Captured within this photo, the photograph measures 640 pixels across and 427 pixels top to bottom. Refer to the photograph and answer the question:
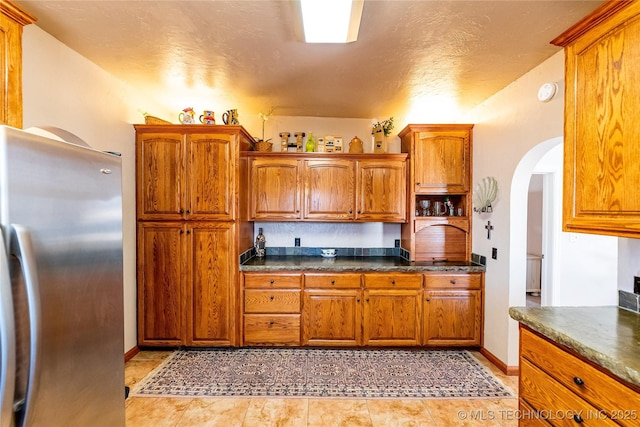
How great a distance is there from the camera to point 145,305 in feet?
9.24

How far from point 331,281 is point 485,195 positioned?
5.54 ft

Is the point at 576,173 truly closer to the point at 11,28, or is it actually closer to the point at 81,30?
the point at 11,28

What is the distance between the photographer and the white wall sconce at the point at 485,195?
273 cm

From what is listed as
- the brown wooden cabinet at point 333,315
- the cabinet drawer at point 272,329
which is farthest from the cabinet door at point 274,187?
the cabinet drawer at point 272,329

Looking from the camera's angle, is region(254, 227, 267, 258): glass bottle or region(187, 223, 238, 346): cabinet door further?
region(254, 227, 267, 258): glass bottle

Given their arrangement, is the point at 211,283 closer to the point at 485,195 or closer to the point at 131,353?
the point at 131,353

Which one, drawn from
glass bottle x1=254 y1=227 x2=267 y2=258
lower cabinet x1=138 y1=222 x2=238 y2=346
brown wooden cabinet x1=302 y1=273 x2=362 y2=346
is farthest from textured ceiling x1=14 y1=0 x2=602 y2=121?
brown wooden cabinet x1=302 y1=273 x2=362 y2=346

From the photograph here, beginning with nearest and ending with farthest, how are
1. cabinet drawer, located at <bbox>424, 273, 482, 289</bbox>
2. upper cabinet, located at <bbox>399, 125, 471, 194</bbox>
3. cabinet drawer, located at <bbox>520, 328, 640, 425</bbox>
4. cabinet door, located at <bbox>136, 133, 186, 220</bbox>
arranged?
1. cabinet drawer, located at <bbox>520, 328, 640, 425</bbox>
2. cabinet door, located at <bbox>136, 133, 186, 220</bbox>
3. cabinet drawer, located at <bbox>424, 273, 482, 289</bbox>
4. upper cabinet, located at <bbox>399, 125, 471, 194</bbox>

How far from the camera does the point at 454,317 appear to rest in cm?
290

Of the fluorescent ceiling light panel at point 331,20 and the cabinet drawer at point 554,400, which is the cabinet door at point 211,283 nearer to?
the fluorescent ceiling light panel at point 331,20

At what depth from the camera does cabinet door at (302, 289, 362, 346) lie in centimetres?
289

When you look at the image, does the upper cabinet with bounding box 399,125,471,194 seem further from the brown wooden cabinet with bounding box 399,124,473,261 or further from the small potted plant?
the small potted plant

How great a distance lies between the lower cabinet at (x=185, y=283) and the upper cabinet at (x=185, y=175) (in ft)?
0.44

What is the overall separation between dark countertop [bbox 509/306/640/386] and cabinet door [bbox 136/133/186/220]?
2.78 meters
